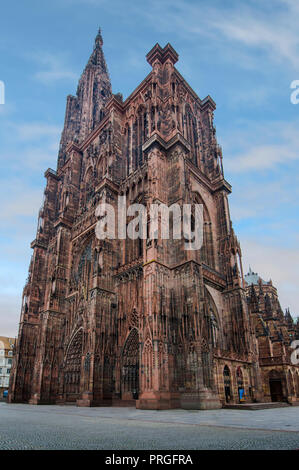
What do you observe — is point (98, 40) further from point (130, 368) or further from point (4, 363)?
point (4, 363)

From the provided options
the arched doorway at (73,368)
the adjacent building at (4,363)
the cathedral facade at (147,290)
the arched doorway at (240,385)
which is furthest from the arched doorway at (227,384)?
the adjacent building at (4,363)

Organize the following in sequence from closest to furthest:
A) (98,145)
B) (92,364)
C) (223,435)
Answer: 1. (223,435)
2. (92,364)
3. (98,145)

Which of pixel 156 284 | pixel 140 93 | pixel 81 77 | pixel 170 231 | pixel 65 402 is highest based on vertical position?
pixel 81 77

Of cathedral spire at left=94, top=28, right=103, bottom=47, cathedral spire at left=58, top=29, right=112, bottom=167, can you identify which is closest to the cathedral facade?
cathedral spire at left=58, top=29, right=112, bottom=167

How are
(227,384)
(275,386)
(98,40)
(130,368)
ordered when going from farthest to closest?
(98,40)
(275,386)
(130,368)
(227,384)

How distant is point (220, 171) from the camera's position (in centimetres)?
2939

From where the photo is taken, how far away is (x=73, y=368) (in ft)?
82.3

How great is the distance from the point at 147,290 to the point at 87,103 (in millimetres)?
37407

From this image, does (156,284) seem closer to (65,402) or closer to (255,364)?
(255,364)

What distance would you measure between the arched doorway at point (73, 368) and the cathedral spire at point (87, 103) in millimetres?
24623

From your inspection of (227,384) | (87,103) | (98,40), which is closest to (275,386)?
(227,384)

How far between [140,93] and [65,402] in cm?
2874

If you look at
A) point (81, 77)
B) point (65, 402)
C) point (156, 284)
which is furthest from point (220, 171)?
point (81, 77)
